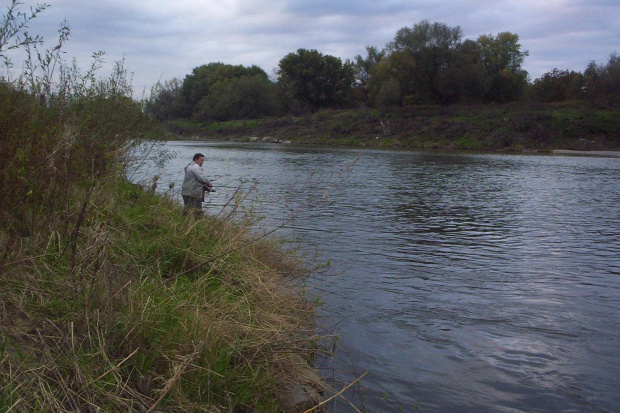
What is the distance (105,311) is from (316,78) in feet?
302

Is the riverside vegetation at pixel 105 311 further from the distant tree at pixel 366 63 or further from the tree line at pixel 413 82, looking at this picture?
the distant tree at pixel 366 63

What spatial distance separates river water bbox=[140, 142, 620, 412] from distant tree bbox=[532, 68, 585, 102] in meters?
63.5

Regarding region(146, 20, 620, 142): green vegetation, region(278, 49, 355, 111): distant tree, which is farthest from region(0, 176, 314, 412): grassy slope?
region(278, 49, 355, 111): distant tree

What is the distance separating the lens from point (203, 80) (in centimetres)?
11312

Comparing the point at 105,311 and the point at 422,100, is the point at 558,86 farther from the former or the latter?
the point at 105,311

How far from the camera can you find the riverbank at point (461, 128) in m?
62.8

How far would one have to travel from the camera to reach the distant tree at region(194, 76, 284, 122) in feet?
317

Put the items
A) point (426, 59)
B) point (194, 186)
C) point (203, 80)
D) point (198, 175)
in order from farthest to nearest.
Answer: point (203, 80), point (426, 59), point (194, 186), point (198, 175)

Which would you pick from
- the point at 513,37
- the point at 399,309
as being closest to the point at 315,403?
the point at 399,309

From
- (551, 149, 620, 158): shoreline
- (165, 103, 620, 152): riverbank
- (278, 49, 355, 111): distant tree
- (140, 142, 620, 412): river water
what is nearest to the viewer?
(140, 142, 620, 412): river water

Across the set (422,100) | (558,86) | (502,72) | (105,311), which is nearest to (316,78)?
(422,100)

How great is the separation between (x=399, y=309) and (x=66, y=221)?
532 cm

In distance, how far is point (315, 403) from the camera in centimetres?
520

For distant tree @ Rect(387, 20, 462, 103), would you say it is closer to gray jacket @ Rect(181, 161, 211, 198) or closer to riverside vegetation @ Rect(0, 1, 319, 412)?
gray jacket @ Rect(181, 161, 211, 198)
